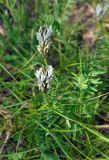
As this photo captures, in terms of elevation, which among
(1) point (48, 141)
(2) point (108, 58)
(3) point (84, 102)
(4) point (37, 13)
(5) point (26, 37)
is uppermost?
(4) point (37, 13)

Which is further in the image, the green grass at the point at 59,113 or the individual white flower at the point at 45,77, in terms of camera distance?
the green grass at the point at 59,113

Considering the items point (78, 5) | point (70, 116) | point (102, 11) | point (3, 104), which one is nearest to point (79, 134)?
point (70, 116)

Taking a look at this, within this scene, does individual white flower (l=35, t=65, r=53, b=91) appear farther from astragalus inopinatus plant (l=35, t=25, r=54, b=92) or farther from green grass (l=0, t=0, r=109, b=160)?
green grass (l=0, t=0, r=109, b=160)

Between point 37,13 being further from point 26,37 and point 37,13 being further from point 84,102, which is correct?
point 84,102

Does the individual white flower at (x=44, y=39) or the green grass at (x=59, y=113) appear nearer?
the individual white flower at (x=44, y=39)

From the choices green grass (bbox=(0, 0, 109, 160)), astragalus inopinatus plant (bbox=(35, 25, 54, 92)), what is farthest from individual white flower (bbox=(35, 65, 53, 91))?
green grass (bbox=(0, 0, 109, 160))

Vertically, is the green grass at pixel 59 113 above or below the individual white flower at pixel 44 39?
below

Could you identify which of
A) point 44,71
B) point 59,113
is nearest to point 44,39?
point 44,71

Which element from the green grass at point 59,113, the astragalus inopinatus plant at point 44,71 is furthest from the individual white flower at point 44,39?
the green grass at point 59,113

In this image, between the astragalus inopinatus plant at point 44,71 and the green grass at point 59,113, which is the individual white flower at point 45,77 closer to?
the astragalus inopinatus plant at point 44,71

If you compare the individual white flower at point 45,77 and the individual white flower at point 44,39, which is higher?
the individual white flower at point 44,39

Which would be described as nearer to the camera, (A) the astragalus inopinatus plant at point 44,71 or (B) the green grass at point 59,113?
(A) the astragalus inopinatus plant at point 44,71
